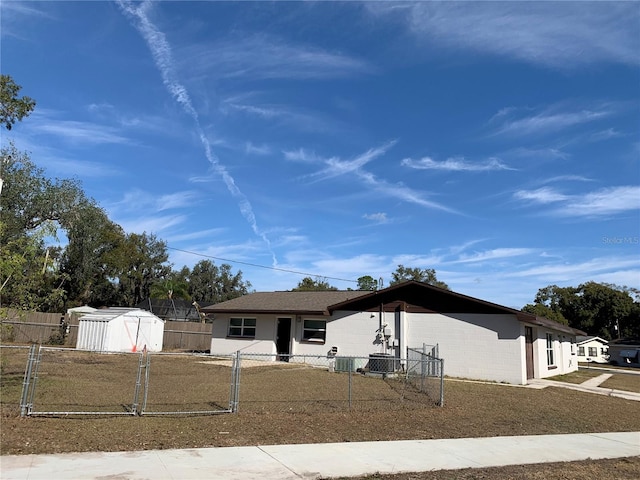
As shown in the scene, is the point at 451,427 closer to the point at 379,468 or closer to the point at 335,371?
the point at 379,468

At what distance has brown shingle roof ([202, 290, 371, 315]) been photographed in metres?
24.7

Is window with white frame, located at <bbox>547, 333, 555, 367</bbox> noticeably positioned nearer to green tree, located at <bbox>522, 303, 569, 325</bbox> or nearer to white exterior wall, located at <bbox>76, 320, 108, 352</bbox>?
white exterior wall, located at <bbox>76, 320, 108, 352</bbox>

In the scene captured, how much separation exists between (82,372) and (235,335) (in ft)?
35.8

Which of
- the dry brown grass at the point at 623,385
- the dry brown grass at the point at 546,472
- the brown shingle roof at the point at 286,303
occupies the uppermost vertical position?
the brown shingle roof at the point at 286,303

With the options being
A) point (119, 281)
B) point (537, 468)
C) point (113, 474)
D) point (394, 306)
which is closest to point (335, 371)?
point (394, 306)

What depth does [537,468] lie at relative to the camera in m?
7.32

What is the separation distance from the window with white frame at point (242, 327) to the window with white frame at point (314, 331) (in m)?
3.15

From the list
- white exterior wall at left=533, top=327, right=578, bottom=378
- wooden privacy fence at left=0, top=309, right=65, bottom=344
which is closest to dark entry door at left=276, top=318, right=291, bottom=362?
white exterior wall at left=533, top=327, right=578, bottom=378

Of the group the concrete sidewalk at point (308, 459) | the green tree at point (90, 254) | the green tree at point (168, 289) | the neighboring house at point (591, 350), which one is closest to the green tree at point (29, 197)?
the green tree at point (90, 254)

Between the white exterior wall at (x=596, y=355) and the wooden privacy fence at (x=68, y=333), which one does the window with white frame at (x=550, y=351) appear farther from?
the white exterior wall at (x=596, y=355)

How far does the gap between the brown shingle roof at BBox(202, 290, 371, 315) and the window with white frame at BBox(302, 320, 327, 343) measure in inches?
33.5

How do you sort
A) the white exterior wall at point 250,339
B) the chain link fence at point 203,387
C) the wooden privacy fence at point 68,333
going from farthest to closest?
1. the wooden privacy fence at point 68,333
2. the white exterior wall at point 250,339
3. the chain link fence at point 203,387

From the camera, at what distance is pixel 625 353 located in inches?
1967

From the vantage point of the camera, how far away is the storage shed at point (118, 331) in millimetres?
28141
